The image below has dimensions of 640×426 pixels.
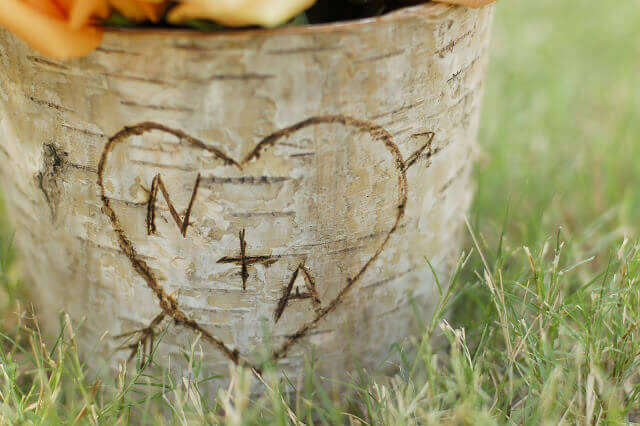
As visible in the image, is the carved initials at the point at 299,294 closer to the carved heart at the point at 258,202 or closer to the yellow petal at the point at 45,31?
the carved heart at the point at 258,202

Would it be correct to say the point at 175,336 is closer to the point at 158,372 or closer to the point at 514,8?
the point at 158,372

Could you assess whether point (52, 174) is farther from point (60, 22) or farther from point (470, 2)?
point (470, 2)

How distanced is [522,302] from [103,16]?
638mm

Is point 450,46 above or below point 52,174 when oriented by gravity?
above

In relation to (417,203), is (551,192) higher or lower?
lower

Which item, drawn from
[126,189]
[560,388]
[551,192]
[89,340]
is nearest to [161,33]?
[126,189]

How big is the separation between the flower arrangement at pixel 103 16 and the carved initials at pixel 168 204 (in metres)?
0.17

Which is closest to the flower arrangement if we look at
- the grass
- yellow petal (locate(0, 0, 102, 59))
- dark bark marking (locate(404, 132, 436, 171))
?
yellow petal (locate(0, 0, 102, 59))

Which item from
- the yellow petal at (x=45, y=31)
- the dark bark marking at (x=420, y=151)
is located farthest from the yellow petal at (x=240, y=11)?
the dark bark marking at (x=420, y=151)

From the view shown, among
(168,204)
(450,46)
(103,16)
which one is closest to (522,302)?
(450,46)

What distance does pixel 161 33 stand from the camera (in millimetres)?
679

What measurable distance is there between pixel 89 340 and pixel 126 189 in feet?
0.92

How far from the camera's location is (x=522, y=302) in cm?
89

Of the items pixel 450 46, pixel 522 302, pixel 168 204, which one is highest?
pixel 450 46
